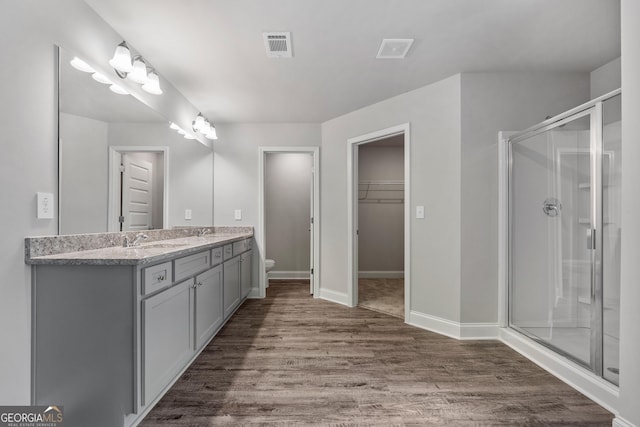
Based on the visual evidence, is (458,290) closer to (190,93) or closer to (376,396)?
(376,396)

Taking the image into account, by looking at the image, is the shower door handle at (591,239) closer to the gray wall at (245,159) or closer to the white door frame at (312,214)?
the white door frame at (312,214)

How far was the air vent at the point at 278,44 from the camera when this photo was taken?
209cm

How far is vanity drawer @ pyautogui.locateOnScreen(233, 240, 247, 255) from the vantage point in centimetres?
321

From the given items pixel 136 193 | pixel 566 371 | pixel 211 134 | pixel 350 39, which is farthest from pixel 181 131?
pixel 566 371

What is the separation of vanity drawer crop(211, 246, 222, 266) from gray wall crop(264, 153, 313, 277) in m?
2.56

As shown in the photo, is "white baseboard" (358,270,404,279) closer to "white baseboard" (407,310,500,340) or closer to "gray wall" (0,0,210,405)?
"white baseboard" (407,310,500,340)

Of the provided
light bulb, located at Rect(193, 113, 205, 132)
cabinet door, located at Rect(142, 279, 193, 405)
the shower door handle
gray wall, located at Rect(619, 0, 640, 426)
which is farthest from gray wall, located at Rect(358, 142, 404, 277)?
gray wall, located at Rect(619, 0, 640, 426)

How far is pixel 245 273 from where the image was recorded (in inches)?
144

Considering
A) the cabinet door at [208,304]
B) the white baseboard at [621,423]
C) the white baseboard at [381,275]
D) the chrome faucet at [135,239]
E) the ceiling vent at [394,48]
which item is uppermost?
the ceiling vent at [394,48]

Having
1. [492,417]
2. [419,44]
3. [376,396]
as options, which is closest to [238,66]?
[419,44]

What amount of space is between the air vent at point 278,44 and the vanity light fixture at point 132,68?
34.7 inches

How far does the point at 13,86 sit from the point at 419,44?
2388mm

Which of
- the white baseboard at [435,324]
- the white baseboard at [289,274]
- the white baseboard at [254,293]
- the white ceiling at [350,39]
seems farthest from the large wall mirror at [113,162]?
the white baseboard at [435,324]

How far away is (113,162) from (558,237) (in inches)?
132
